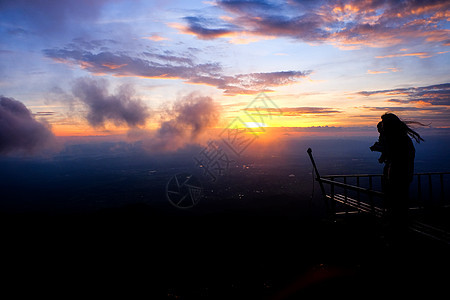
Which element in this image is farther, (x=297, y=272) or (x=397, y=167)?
(x=297, y=272)

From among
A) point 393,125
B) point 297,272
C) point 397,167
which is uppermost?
point 393,125

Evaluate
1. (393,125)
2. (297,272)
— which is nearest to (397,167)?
(393,125)

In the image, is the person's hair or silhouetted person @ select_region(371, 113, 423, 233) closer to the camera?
silhouetted person @ select_region(371, 113, 423, 233)

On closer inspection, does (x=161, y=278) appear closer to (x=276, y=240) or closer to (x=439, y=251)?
(x=276, y=240)

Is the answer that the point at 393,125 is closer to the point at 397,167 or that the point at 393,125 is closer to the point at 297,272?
the point at 397,167

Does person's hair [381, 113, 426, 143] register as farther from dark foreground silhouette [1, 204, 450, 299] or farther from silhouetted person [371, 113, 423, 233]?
dark foreground silhouette [1, 204, 450, 299]

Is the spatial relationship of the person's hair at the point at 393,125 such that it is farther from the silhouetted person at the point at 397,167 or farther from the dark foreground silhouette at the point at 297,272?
the dark foreground silhouette at the point at 297,272

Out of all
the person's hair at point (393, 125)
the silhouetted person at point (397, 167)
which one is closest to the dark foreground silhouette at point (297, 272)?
the silhouetted person at point (397, 167)

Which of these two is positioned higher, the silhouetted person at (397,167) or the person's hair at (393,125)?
the person's hair at (393,125)

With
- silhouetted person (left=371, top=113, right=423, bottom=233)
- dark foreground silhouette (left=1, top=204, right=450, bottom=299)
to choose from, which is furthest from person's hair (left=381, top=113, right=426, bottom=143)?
dark foreground silhouette (left=1, top=204, right=450, bottom=299)
